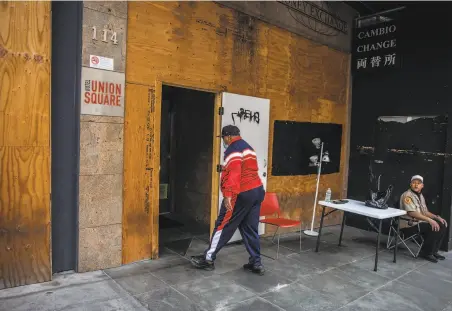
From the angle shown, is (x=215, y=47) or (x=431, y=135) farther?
(x=431, y=135)

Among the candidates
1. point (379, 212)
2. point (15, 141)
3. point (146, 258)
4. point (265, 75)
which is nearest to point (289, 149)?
point (265, 75)

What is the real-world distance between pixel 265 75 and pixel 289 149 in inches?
53.0

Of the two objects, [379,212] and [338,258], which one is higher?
[379,212]

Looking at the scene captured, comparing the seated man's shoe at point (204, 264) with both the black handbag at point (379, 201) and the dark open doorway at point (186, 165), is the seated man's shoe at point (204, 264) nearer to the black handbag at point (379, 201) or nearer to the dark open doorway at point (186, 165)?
the dark open doorway at point (186, 165)

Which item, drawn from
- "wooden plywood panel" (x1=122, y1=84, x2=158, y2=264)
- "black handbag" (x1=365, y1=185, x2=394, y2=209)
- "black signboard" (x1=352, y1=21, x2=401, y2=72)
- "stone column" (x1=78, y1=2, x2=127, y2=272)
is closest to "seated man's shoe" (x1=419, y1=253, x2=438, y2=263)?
"black handbag" (x1=365, y1=185, x2=394, y2=209)

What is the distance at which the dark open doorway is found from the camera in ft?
20.0

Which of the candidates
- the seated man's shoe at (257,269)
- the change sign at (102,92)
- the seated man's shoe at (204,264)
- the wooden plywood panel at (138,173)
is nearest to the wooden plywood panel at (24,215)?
the change sign at (102,92)

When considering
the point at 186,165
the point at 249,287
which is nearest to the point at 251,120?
the point at 186,165

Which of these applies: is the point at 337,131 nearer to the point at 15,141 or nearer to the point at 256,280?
the point at 256,280

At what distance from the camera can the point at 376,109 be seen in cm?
675

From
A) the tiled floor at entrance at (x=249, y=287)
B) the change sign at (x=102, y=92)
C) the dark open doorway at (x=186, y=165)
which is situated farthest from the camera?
the dark open doorway at (x=186, y=165)

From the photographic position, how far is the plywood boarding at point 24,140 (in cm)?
339

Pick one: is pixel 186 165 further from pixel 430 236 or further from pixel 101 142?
pixel 430 236

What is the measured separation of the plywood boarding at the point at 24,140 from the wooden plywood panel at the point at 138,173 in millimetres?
885
